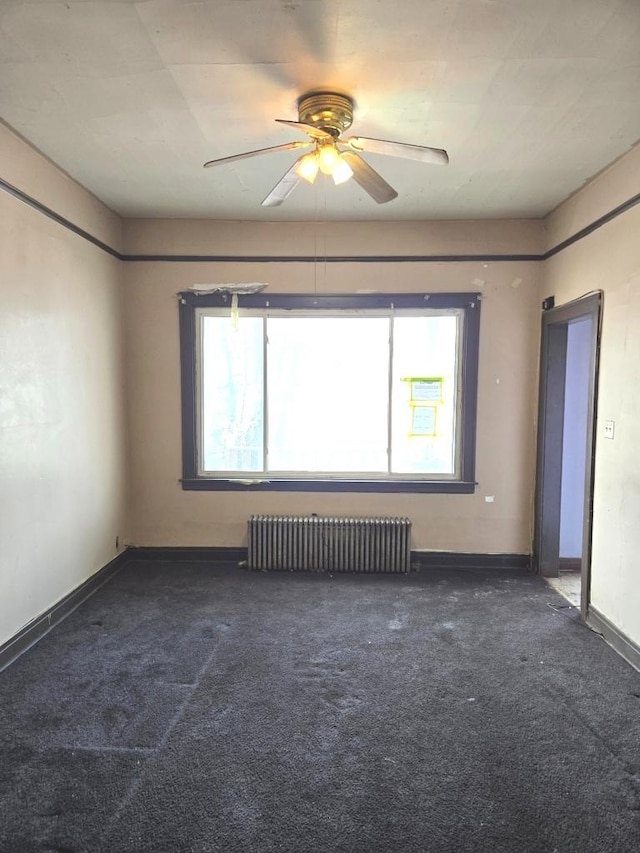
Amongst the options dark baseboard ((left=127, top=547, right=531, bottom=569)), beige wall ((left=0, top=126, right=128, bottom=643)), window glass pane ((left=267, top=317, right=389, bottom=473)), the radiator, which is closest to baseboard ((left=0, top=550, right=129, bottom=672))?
beige wall ((left=0, top=126, right=128, bottom=643))

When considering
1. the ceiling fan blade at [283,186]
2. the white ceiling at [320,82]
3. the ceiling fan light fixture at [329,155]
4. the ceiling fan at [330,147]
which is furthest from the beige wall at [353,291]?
the ceiling fan light fixture at [329,155]

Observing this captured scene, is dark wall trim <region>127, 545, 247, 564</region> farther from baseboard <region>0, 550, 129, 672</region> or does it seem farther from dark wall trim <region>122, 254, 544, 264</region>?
dark wall trim <region>122, 254, 544, 264</region>

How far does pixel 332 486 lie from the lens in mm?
4184

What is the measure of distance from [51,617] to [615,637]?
346cm

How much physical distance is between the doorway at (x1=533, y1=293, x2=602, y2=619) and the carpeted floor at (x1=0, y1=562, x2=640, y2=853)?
650mm

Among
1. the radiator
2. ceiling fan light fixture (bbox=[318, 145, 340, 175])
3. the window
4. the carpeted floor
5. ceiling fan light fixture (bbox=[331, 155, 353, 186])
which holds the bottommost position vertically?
the carpeted floor

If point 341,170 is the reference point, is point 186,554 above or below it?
below

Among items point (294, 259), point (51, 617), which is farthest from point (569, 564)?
point (51, 617)

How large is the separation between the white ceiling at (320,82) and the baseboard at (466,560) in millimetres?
2852

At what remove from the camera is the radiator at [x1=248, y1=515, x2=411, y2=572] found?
402 centimetres

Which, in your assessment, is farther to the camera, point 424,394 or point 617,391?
point 424,394

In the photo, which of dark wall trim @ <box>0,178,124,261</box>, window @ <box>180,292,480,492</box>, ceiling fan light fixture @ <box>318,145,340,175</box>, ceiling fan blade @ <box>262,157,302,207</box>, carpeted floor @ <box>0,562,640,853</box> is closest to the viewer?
carpeted floor @ <box>0,562,640,853</box>

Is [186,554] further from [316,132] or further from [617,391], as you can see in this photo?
[617,391]

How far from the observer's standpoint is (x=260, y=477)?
13.9ft
